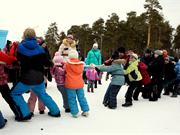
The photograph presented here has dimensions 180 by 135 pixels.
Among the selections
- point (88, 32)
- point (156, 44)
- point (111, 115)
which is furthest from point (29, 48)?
point (88, 32)

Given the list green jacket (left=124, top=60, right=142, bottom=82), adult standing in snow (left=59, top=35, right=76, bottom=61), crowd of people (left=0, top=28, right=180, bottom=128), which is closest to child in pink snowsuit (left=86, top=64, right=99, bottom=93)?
crowd of people (left=0, top=28, right=180, bottom=128)

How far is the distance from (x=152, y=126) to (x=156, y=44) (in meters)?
53.0

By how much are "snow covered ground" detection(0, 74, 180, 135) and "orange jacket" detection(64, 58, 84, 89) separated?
74cm

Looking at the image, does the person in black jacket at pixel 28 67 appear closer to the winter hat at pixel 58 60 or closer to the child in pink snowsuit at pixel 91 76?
the winter hat at pixel 58 60

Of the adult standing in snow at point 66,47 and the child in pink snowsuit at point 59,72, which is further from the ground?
the adult standing in snow at point 66,47

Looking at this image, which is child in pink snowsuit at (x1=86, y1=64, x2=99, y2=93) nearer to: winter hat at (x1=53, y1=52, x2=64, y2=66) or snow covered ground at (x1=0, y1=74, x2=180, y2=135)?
snow covered ground at (x1=0, y1=74, x2=180, y2=135)

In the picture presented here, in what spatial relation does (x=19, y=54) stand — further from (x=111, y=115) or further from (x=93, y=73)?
(x=93, y=73)

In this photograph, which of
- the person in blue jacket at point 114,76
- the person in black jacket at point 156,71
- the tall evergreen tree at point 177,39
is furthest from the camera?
the tall evergreen tree at point 177,39

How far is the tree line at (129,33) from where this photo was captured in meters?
57.0

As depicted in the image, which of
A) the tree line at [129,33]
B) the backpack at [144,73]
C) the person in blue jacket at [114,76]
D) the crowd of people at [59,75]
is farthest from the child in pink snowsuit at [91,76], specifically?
the tree line at [129,33]

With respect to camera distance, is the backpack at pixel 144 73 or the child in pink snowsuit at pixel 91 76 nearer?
the backpack at pixel 144 73

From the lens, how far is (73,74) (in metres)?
8.74

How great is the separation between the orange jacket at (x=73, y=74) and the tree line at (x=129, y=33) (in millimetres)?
46331

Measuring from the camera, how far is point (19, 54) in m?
7.79
